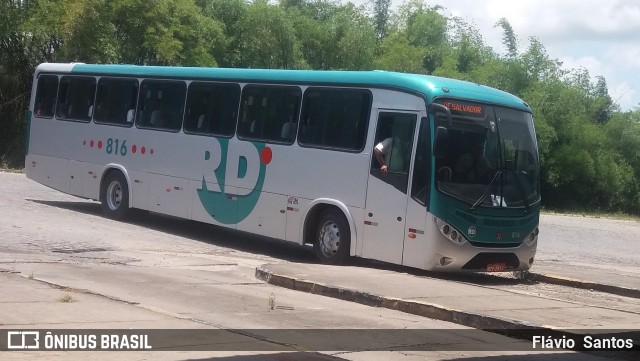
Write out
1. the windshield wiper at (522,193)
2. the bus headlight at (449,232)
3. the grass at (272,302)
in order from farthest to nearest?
1. the windshield wiper at (522,193)
2. the bus headlight at (449,232)
3. the grass at (272,302)

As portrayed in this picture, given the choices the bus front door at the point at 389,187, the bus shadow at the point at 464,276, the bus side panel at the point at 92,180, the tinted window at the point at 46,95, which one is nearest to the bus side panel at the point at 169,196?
the bus side panel at the point at 92,180

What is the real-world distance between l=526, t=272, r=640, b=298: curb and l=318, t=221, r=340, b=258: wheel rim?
3346 mm

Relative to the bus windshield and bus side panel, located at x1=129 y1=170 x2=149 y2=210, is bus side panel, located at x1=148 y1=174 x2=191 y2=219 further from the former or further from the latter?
the bus windshield

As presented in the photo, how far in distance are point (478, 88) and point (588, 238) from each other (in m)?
12.3

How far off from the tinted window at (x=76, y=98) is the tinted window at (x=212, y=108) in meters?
3.35

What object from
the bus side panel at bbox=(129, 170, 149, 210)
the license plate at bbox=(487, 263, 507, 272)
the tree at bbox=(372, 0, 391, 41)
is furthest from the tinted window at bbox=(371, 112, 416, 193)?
the tree at bbox=(372, 0, 391, 41)

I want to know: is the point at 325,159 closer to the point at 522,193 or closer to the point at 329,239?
the point at 329,239

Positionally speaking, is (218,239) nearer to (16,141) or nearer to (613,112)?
(16,141)

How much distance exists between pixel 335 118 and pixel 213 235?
16.9 ft

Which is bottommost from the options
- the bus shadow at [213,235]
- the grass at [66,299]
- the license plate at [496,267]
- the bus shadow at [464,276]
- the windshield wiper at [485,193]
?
the bus shadow at [213,235]

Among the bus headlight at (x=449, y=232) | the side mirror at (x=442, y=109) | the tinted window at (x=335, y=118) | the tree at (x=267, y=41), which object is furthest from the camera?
the tree at (x=267, y=41)

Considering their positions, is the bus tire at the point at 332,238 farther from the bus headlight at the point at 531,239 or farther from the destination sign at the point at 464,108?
the bus headlight at the point at 531,239

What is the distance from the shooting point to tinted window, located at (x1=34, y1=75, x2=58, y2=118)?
23.1m

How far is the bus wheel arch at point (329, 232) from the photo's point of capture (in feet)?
53.9
